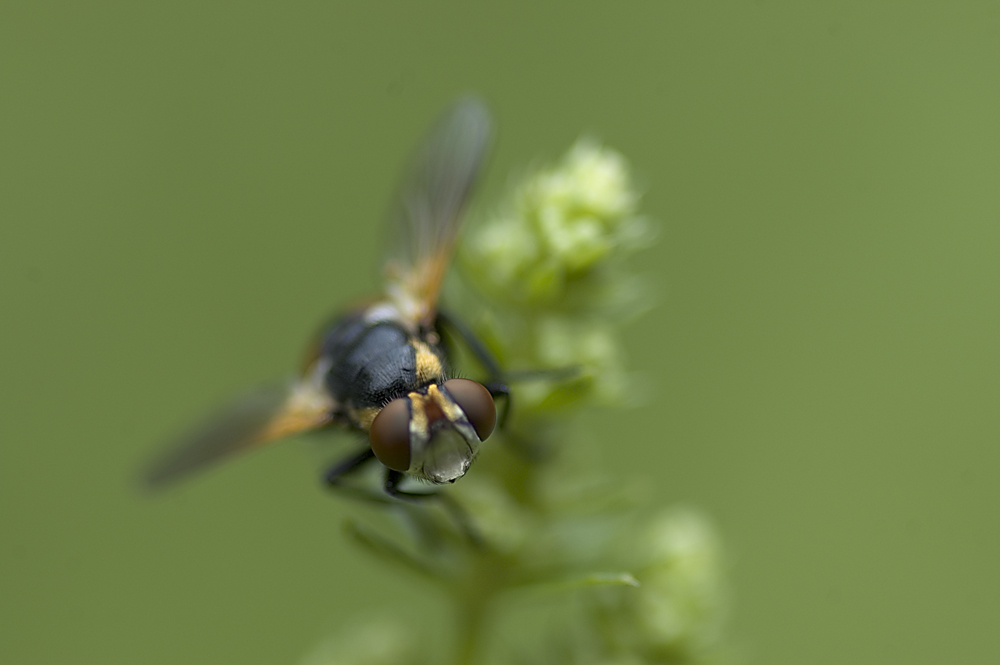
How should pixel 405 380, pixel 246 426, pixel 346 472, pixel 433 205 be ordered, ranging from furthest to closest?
pixel 433 205 → pixel 246 426 → pixel 346 472 → pixel 405 380

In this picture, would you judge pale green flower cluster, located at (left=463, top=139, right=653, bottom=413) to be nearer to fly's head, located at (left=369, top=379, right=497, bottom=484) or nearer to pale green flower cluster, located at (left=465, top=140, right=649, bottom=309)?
pale green flower cluster, located at (left=465, top=140, right=649, bottom=309)

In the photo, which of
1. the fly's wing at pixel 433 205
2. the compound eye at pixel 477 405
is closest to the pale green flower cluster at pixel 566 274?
the compound eye at pixel 477 405

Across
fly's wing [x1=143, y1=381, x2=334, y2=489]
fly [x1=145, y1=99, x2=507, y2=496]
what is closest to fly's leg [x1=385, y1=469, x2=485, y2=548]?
fly [x1=145, y1=99, x2=507, y2=496]

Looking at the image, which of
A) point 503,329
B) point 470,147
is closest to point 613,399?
point 503,329

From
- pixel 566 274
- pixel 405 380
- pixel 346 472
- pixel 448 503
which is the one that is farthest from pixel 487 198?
pixel 448 503

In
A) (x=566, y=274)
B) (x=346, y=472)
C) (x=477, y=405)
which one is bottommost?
(x=477, y=405)

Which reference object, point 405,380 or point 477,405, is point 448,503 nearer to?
point 477,405

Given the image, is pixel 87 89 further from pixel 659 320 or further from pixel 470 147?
pixel 470 147
